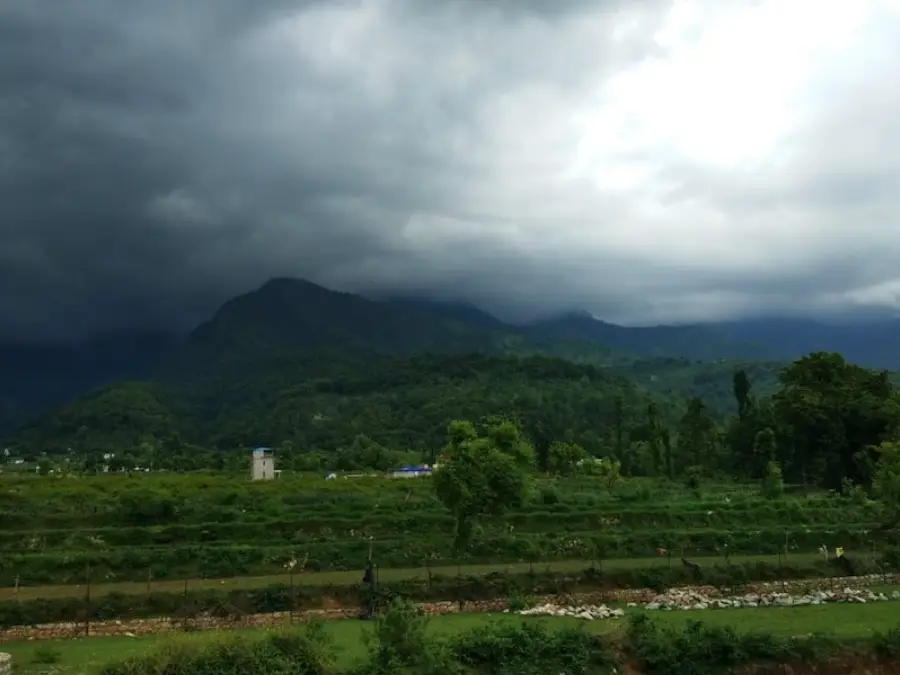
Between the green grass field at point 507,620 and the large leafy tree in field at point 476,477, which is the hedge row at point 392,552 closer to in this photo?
the large leafy tree in field at point 476,477

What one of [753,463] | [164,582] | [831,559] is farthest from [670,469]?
[164,582]

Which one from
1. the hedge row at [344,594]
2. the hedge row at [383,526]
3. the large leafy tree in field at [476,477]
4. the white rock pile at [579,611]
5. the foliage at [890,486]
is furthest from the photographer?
the hedge row at [383,526]

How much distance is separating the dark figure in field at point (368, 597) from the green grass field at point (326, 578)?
0.88 metres

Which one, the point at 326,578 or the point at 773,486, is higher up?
the point at 773,486

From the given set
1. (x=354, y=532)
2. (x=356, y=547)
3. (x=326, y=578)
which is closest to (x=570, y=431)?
(x=354, y=532)

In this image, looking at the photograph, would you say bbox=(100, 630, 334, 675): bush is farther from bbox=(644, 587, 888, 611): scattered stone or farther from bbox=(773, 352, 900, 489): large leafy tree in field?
bbox=(773, 352, 900, 489): large leafy tree in field

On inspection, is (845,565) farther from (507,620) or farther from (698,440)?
(698,440)

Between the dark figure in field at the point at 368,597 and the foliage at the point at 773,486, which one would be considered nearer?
the dark figure in field at the point at 368,597

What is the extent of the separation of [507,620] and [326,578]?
10060 mm

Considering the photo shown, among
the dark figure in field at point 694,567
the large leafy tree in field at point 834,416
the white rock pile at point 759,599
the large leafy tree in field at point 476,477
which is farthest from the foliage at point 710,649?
the large leafy tree in field at point 834,416

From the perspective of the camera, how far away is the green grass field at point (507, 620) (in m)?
20.4

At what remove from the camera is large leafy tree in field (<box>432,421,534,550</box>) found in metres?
34.5

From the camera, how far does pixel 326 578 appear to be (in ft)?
108

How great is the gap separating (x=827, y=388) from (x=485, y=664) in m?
61.7
